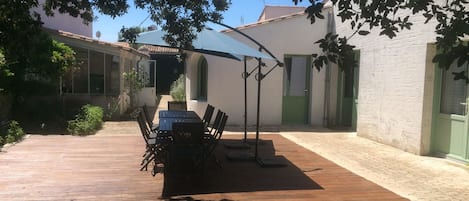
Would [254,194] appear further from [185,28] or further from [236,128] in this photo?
[236,128]

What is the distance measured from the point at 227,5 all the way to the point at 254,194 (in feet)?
7.94

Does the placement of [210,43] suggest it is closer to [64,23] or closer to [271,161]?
[271,161]

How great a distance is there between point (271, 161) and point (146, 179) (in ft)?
7.58

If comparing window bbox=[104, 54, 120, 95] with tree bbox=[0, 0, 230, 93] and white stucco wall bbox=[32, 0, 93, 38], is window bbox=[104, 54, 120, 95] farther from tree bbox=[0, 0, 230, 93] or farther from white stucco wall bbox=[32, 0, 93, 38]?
tree bbox=[0, 0, 230, 93]

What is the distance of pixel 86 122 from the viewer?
1115 cm

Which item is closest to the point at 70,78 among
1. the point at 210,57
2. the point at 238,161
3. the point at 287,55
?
the point at 210,57

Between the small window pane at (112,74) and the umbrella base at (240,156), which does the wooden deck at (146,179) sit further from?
the small window pane at (112,74)

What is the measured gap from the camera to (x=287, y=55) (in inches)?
506

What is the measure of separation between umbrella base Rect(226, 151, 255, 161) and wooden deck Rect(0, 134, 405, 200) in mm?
163

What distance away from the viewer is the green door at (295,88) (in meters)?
13.0

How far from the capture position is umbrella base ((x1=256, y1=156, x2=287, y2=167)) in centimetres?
727

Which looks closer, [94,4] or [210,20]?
[94,4]

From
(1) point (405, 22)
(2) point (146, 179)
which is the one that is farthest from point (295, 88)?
(1) point (405, 22)

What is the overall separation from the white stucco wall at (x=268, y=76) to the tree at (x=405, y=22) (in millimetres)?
9490
